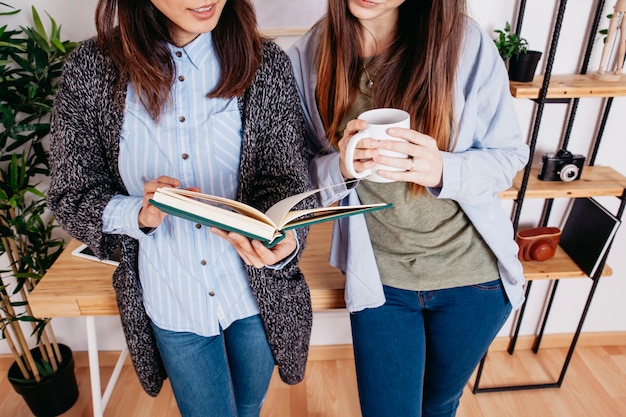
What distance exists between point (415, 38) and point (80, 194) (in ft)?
2.40

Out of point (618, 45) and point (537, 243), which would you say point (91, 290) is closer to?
point (537, 243)

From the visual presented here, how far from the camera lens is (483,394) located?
6.15 feet

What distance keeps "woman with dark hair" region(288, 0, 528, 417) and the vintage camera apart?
57 centimetres

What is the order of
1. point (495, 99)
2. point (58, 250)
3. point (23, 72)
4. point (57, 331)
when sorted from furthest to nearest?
point (57, 331), point (58, 250), point (23, 72), point (495, 99)

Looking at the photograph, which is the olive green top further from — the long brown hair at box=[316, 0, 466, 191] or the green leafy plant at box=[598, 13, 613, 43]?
the green leafy plant at box=[598, 13, 613, 43]

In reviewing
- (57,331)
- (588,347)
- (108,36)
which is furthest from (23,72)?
(588,347)

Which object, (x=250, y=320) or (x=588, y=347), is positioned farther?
(x=588, y=347)

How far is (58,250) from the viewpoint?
1611 millimetres

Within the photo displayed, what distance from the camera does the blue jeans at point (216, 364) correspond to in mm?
1025

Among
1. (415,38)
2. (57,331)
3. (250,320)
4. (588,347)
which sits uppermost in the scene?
(415,38)

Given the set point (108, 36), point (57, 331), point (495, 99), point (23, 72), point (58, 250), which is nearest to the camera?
point (108, 36)

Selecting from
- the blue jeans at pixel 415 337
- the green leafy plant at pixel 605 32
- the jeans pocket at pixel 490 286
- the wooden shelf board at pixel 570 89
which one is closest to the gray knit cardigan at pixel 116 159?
the blue jeans at pixel 415 337

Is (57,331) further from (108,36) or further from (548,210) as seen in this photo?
(548,210)

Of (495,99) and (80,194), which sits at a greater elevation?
(495,99)
